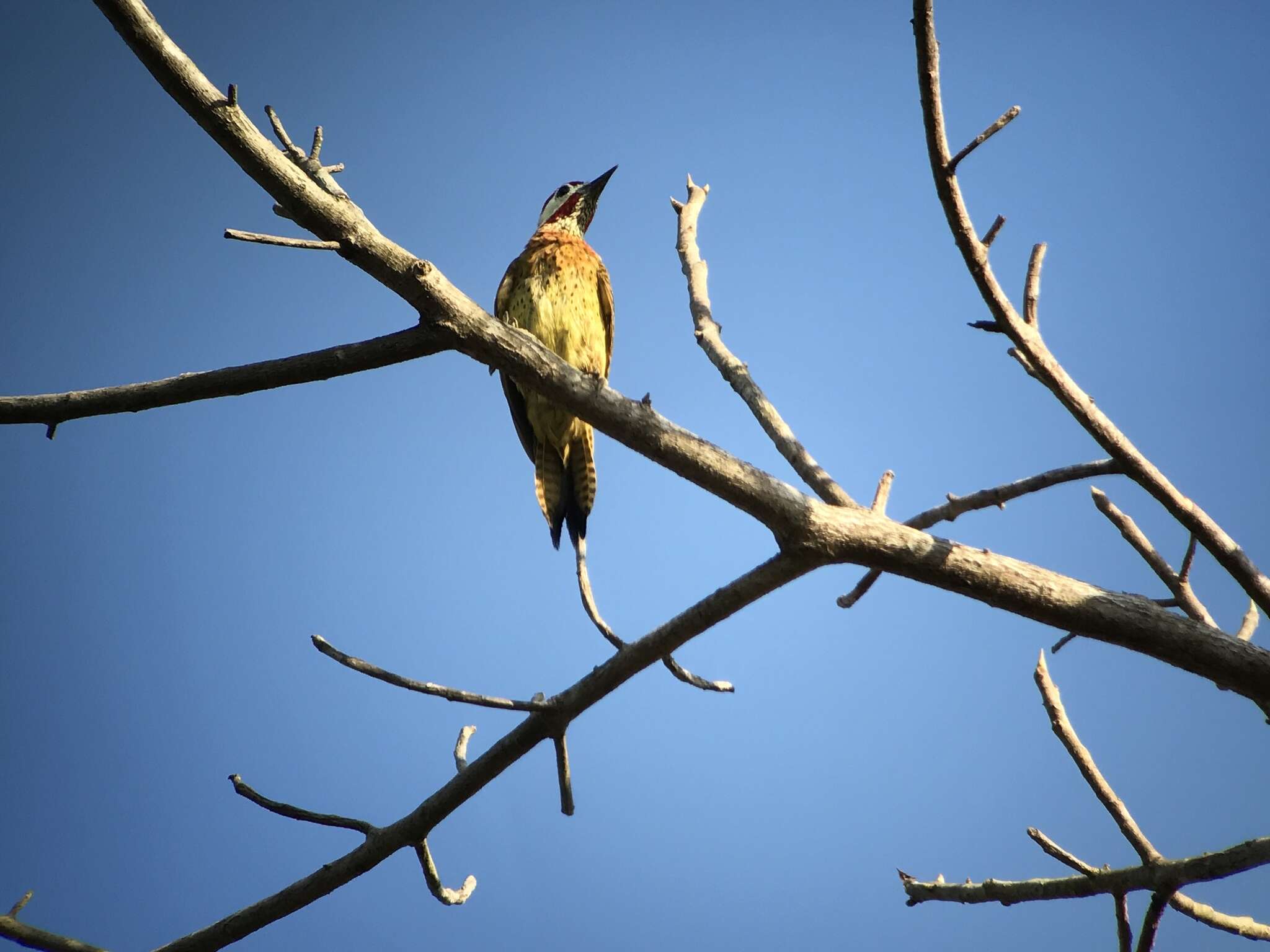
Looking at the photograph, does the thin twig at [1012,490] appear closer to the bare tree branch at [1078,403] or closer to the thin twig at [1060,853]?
the bare tree branch at [1078,403]

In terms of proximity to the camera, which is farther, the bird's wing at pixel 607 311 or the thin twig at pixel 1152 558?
the bird's wing at pixel 607 311

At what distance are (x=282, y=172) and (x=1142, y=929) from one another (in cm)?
281

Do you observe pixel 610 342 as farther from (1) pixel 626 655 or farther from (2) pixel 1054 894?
(2) pixel 1054 894

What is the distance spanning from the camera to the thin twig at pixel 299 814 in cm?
240

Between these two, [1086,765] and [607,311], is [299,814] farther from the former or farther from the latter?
[607,311]

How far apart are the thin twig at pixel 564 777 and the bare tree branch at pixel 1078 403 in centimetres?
155

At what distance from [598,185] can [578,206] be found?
21 centimetres

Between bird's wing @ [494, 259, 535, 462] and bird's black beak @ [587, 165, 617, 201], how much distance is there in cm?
121

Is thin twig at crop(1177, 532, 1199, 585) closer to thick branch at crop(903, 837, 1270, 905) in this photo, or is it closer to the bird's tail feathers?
thick branch at crop(903, 837, 1270, 905)

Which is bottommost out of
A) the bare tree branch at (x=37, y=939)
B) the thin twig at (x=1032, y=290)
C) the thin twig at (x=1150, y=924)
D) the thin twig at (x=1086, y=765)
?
the bare tree branch at (x=37, y=939)

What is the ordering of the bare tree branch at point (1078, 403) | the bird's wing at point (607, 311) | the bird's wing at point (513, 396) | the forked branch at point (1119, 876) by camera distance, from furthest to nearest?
1. the bird's wing at point (607, 311)
2. the bird's wing at point (513, 396)
3. the forked branch at point (1119, 876)
4. the bare tree branch at point (1078, 403)

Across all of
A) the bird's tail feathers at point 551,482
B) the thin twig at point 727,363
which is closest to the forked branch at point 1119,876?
the thin twig at point 727,363

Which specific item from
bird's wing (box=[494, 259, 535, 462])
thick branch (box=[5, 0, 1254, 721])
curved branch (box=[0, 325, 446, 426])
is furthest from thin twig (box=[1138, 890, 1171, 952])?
bird's wing (box=[494, 259, 535, 462])

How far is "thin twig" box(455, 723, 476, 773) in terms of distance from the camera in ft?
8.42
